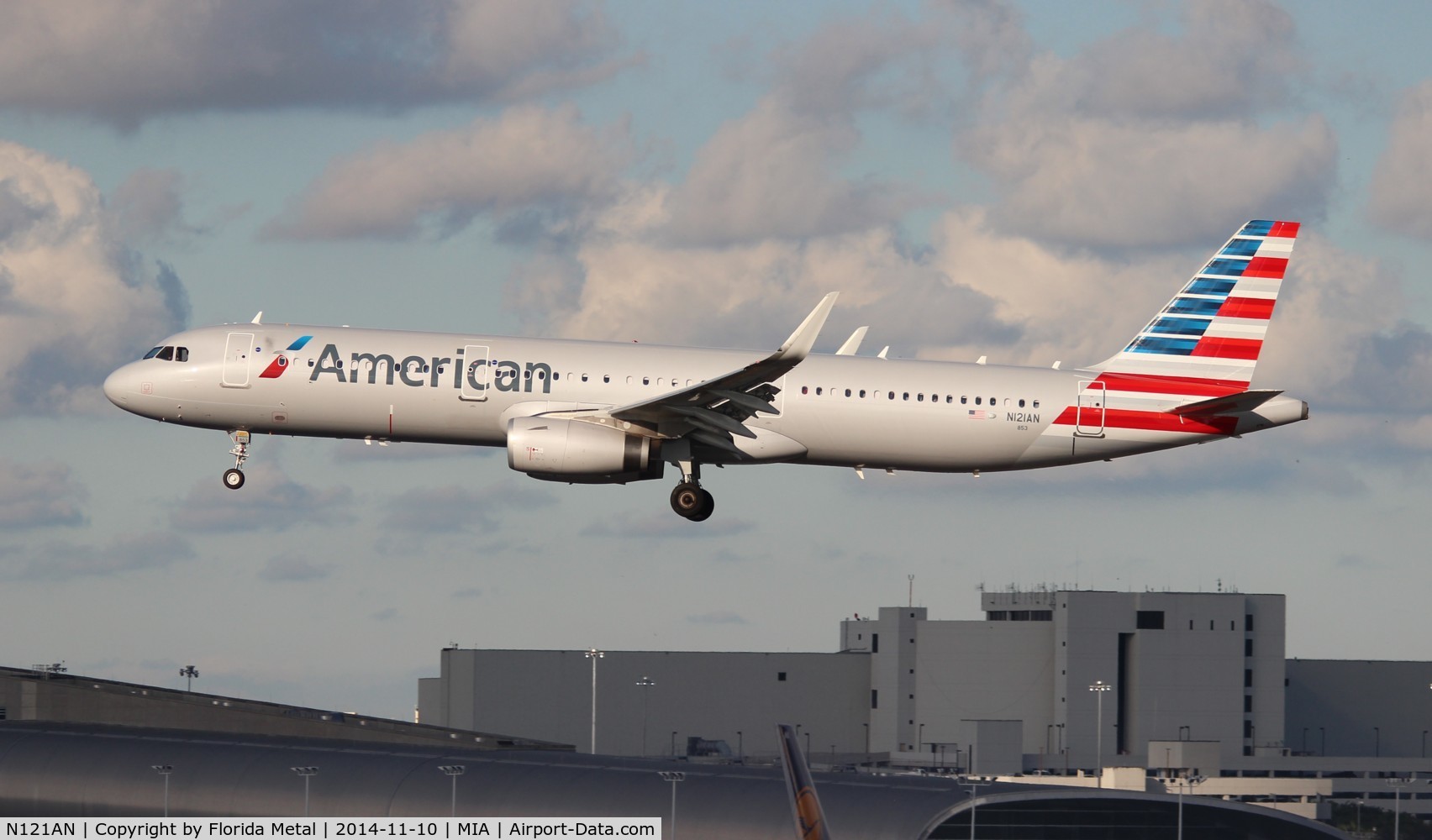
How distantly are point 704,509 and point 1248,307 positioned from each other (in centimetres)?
1810

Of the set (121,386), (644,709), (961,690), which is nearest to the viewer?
(121,386)

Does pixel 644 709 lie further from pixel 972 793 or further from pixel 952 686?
pixel 972 793

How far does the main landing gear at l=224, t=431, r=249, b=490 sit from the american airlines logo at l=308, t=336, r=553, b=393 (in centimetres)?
277

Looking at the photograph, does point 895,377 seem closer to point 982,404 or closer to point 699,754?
point 982,404

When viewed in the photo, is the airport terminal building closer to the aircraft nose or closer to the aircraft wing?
the aircraft nose

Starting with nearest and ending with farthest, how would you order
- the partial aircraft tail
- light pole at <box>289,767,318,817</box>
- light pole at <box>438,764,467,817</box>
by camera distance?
1. the partial aircraft tail
2. light pole at <box>438,764,467,817</box>
3. light pole at <box>289,767,318,817</box>

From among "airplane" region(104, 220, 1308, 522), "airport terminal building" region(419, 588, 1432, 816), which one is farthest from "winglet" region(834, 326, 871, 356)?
"airport terminal building" region(419, 588, 1432, 816)

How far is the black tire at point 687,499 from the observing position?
54.6 metres

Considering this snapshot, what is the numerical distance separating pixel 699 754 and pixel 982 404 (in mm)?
82028

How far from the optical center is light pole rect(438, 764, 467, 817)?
2260 inches

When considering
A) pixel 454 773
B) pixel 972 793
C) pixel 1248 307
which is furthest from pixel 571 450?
pixel 1248 307

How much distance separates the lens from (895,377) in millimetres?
53969

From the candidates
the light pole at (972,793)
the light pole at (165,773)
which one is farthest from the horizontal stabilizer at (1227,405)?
the light pole at (165,773)

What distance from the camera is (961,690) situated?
493 ft
